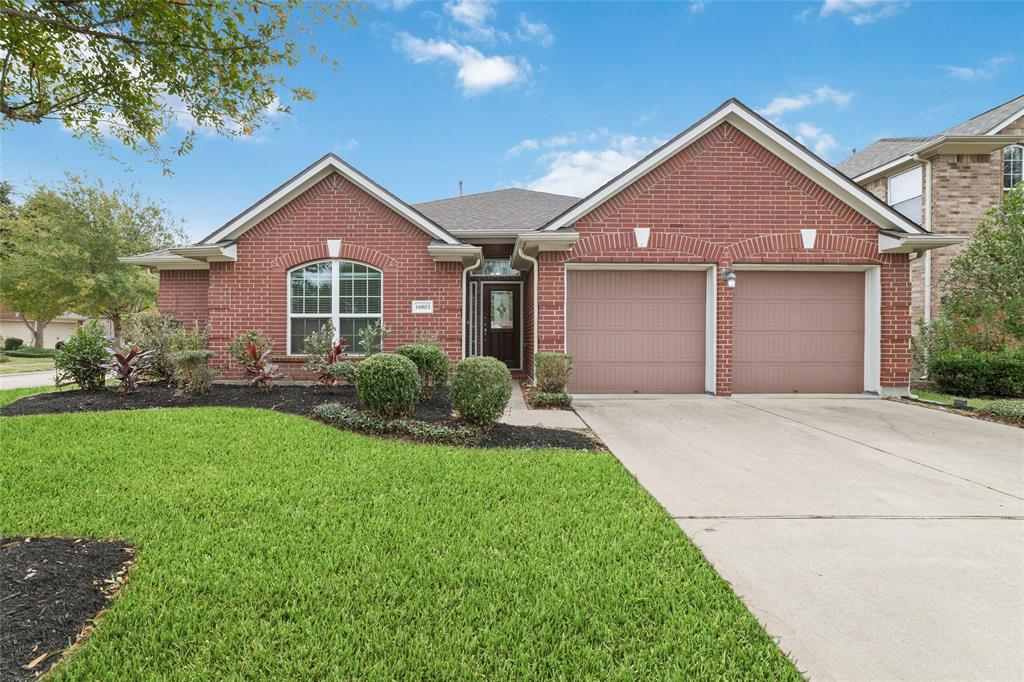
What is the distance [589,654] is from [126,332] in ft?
33.5

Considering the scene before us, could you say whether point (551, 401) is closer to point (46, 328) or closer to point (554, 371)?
point (554, 371)

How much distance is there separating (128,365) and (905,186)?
65.2 feet

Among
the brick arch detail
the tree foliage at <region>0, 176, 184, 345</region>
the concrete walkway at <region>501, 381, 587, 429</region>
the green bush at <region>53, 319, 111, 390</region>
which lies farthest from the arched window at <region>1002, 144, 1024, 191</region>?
the tree foliage at <region>0, 176, 184, 345</region>

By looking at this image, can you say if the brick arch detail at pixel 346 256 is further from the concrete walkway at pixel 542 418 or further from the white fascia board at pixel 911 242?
the white fascia board at pixel 911 242

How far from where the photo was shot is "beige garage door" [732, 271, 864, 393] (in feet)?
30.9

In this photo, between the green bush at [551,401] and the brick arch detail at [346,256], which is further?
the brick arch detail at [346,256]

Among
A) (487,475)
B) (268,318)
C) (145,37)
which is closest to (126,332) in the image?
(268,318)

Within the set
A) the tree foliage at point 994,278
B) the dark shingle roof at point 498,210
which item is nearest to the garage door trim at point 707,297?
the dark shingle roof at point 498,210

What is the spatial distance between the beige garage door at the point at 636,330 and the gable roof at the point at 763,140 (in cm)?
147

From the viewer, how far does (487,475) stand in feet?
14.1

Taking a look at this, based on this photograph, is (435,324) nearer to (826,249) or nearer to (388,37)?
(388,37)

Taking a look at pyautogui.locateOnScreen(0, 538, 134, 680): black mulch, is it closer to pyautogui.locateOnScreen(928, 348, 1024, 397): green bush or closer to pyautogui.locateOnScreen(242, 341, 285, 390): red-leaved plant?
pyautogui.locateOnScreen(242, 341, 285, 390): red-leaved plant

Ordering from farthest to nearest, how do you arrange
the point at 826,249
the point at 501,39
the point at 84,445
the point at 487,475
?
the point at 501,39
the point at 826,249
the point at 84,445
the point at 487,475

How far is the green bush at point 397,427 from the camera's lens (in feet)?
18.3
